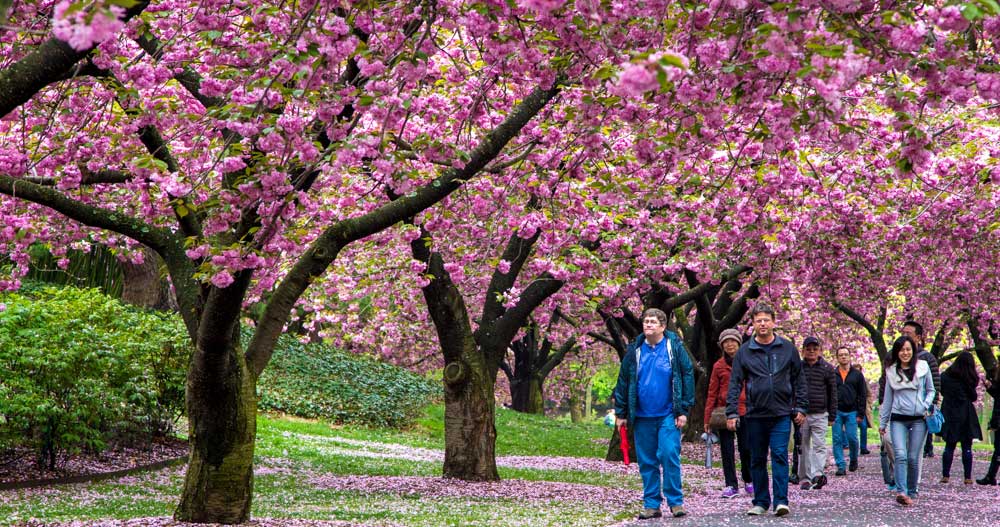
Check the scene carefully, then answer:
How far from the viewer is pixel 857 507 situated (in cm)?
1055

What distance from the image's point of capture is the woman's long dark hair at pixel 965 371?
13.9 meters

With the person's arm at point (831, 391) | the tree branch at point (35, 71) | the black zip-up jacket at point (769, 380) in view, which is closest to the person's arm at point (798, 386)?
the black zip-up jacket at point (769, 380)

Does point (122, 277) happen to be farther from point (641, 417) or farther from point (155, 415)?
point (641, 417)

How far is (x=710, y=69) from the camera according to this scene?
5141mm

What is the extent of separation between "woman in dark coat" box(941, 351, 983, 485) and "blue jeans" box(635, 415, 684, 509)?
271 inches

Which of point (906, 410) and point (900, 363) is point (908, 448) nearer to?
point (906, 410)

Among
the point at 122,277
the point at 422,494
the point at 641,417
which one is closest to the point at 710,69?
the point at 641,417

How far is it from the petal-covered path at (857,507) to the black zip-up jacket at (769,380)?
1.07 meters

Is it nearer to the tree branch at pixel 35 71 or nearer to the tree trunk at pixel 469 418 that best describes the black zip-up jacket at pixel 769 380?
Answer: the tree trunk at pixel 469 418

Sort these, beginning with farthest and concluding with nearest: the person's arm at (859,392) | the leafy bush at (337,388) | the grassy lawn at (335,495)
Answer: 1. the leafy bush at (337,388)
2. the person's arm at (859,392)
3. the grassy lawn at (335,495)

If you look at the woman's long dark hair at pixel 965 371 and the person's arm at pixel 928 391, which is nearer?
the person's arm at pixel 928 391

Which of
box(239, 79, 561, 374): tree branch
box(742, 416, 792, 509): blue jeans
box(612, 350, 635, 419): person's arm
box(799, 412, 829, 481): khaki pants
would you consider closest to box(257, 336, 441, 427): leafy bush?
box(799, 412, 829, 481): khaki pants

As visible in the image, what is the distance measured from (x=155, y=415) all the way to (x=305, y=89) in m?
10.3

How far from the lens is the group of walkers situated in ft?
30.4
